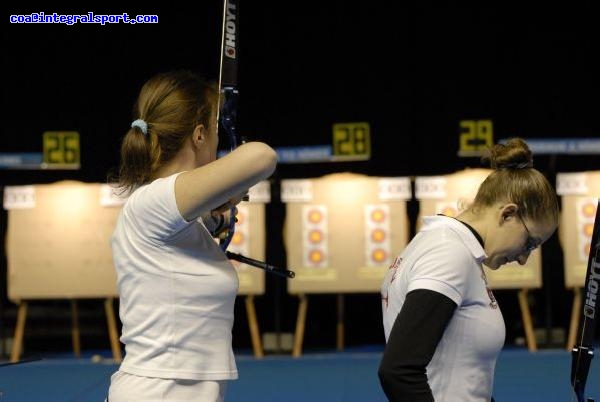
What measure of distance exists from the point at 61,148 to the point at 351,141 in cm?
219

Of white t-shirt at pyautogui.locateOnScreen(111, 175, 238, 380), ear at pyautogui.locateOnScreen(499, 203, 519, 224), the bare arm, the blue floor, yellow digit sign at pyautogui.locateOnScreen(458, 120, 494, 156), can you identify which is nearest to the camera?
the bare arm

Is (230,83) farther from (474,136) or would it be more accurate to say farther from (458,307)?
(474,136)

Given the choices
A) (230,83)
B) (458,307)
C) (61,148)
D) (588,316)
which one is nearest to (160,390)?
(458,307)

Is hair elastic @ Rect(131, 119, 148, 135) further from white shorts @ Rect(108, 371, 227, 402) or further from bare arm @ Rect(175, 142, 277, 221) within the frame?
white shorts @ Rect(108, 371, 227, 402)

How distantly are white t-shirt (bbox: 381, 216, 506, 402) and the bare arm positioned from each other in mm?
288

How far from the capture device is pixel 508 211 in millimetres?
1504

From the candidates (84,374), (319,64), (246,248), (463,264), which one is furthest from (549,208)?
(319,64)

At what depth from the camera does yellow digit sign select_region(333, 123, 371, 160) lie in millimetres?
6602

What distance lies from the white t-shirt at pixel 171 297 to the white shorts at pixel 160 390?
0.04 ft

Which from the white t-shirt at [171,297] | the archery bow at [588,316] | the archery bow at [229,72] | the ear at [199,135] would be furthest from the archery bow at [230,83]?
the archery bow at [588,316]

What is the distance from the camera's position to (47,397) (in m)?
4.84

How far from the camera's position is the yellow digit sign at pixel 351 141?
6602 mm

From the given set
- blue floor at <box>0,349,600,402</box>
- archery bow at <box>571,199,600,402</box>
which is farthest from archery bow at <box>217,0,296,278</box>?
blue floor at <box>0,349,600,402</box>

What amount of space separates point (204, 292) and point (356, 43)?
605 cm
